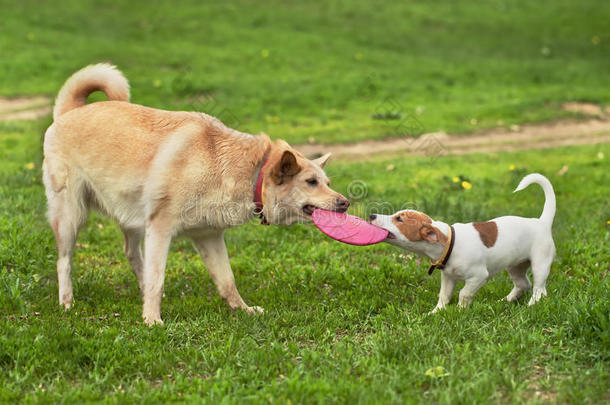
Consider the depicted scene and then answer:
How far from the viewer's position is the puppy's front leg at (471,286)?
5.19 meters

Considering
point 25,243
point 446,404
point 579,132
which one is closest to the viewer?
point 446,404

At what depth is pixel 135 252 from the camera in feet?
20.1

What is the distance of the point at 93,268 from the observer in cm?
645

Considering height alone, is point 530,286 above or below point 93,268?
above

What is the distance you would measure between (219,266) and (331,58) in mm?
13788

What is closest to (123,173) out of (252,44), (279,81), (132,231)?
(132,231)

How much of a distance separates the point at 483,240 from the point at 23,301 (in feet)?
12.5

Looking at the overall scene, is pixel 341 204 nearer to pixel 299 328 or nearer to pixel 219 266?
pixel 299 328

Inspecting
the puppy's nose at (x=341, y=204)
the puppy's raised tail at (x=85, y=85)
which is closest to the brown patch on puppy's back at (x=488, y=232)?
the puppy's nose at (x=341, y=204)

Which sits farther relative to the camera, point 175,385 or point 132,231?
point 132,231

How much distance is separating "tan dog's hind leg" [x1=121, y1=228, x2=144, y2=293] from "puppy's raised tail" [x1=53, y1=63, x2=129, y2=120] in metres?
1.29

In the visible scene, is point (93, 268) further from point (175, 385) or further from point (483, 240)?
point (483, 240)

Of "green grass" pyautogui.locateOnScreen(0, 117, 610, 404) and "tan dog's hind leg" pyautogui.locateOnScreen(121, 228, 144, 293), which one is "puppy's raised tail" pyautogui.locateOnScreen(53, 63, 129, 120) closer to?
"tan dog's hind leg" pyautogui.locateOnScreen(121, 228, 144, 293)

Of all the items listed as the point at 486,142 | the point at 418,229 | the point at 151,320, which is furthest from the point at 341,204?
the point at 486,142
